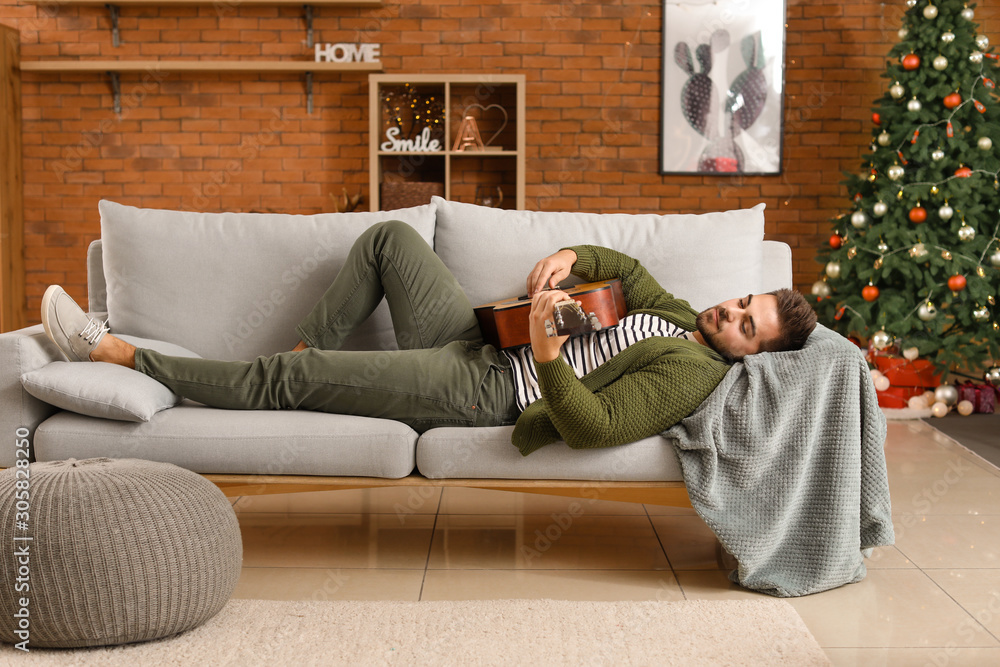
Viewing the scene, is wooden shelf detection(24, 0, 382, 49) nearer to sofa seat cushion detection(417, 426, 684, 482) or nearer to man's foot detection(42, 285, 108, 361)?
man's foot detection(42, 285, 108, 361)

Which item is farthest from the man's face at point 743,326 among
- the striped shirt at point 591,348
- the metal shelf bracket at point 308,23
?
the metal shelf bracket at point 308,23

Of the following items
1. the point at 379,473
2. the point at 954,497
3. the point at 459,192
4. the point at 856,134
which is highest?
the point at 856,134

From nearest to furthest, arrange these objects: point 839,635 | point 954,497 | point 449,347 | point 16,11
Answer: point 839,635 < point 449,347 < point 954,497 < point 16,11

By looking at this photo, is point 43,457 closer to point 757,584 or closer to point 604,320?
point 604,320

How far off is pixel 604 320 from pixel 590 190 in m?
2.78

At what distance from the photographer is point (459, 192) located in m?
4.74

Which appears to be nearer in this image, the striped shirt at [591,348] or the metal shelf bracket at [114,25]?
the striped shirt at [591,348]

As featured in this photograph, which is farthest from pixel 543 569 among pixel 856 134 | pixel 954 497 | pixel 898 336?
pixel 856 134

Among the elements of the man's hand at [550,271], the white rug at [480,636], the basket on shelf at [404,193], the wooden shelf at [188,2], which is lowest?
the white rug at [480,636]

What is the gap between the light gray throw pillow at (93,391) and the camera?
6.10 feet

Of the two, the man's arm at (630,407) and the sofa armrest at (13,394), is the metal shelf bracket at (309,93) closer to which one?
the sofa armrest at (13,394)

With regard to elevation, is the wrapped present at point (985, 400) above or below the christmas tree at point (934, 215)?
below

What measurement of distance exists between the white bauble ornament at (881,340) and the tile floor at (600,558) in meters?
0.97

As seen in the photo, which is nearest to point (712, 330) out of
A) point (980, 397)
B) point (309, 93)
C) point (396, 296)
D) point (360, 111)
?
point (396, 296)
